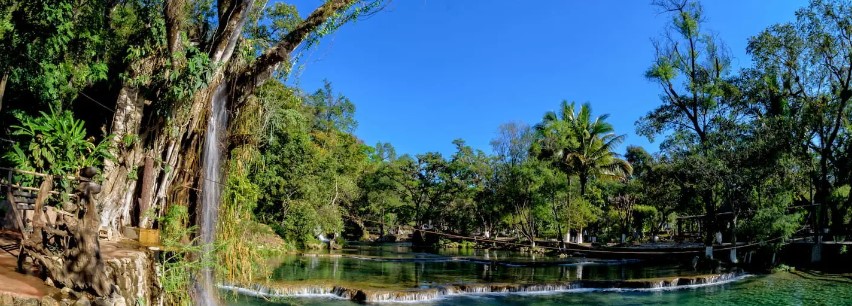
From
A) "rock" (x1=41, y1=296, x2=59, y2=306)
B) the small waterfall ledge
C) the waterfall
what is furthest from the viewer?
the small waterfall ledge

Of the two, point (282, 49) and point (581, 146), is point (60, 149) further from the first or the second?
point (581, 146)

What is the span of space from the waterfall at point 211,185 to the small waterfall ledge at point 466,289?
16.3 feet

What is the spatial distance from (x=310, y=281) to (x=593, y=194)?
2332 cm

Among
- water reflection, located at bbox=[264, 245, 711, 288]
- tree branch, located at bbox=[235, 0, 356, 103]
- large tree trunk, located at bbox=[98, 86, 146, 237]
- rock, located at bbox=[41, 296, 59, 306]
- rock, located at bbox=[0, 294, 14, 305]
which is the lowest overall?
water reflection, located at bbox=[264, 245, 711, 288]

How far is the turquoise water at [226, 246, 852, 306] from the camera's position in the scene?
14086 mm

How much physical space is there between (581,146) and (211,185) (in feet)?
86.6

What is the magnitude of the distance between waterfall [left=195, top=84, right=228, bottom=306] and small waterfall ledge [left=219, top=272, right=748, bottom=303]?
16.3 feet

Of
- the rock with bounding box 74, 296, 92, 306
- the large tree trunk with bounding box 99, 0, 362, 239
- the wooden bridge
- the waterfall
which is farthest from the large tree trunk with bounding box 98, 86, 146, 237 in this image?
the rock with bounding box 74, 296, 92, 306

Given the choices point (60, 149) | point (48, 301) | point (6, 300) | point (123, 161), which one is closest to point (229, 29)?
point (123, 161)

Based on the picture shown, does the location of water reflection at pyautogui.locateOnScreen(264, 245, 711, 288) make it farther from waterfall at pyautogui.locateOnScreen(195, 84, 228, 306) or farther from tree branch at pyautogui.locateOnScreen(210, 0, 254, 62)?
tree branch at pyautogui.locateOnScreen(210, 0, 254, 62)

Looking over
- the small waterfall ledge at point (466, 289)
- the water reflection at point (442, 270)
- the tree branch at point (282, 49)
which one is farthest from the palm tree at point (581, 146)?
the tree branch at point (282, 49)

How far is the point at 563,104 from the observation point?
3381 centimetres

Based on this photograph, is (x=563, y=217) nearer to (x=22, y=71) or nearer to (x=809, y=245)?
(x=809, y=245)

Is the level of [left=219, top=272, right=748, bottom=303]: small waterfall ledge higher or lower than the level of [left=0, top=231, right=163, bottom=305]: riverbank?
lower
